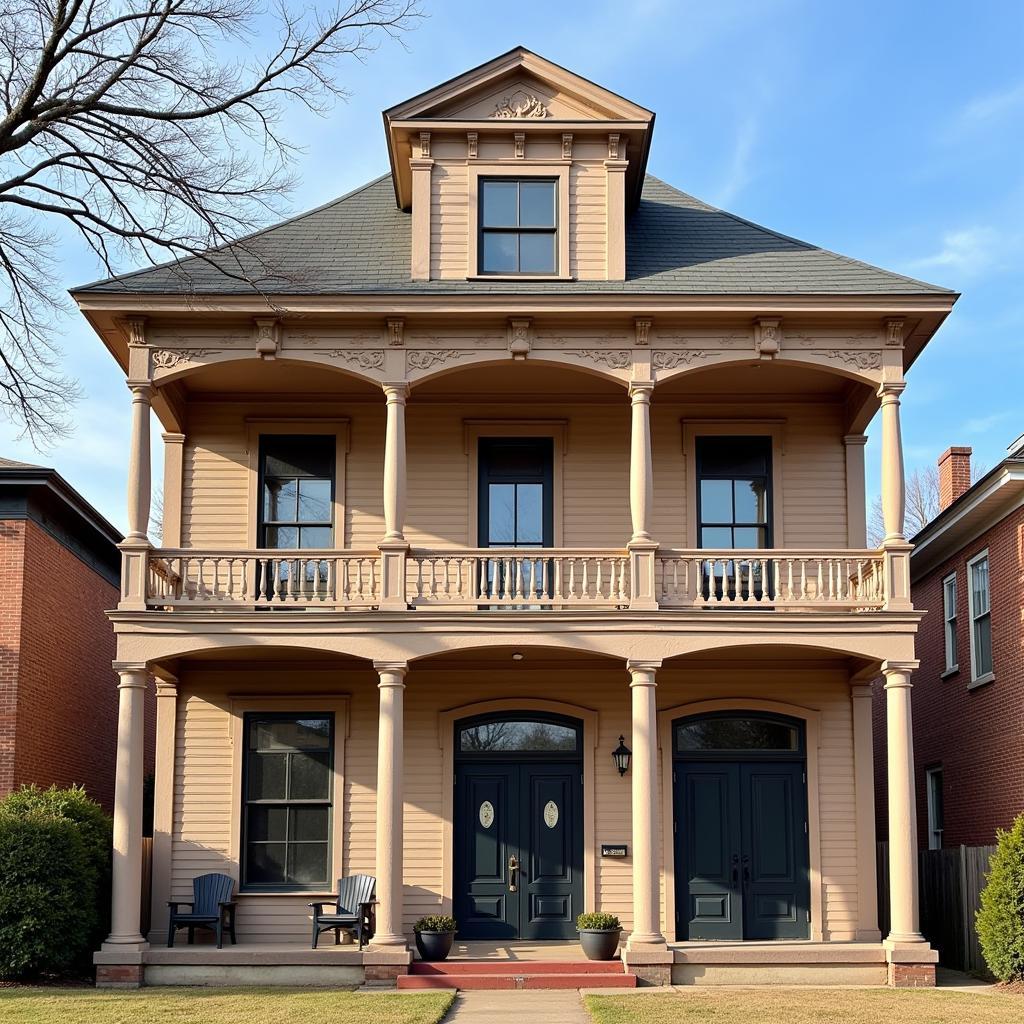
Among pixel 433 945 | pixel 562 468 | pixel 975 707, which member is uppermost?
pixel 562 468

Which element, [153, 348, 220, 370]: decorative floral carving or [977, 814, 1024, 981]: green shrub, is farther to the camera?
[153, 348, 220, 370]: decorative floral carving

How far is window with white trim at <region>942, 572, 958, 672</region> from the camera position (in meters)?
22.3

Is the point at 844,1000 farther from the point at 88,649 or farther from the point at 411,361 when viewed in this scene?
the point at 88,649

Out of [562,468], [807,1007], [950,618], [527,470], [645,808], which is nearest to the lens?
[807,1007]

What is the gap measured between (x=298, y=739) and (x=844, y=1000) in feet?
25.4

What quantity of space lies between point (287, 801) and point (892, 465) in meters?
8.78

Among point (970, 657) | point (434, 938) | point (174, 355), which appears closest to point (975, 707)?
point (970, 657)

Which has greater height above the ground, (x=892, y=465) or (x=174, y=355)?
(x=174, y=355)

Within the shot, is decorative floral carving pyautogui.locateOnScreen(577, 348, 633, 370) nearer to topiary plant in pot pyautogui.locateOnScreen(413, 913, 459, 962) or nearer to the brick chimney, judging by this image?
topiary plant in pot pyautogui.locateOnScreen(413, 913, 459, 962)

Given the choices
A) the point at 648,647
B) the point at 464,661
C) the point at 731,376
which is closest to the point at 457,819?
the point at 464,661

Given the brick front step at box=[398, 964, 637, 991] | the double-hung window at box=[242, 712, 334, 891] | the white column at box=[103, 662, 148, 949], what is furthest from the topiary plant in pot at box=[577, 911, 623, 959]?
the white column at box=[103, 662, 148, 949]

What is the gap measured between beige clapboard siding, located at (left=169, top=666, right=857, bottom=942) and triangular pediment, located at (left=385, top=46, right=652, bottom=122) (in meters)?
7.34

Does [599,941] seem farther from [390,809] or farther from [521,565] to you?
[521,565]

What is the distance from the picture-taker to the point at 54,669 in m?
21.0
